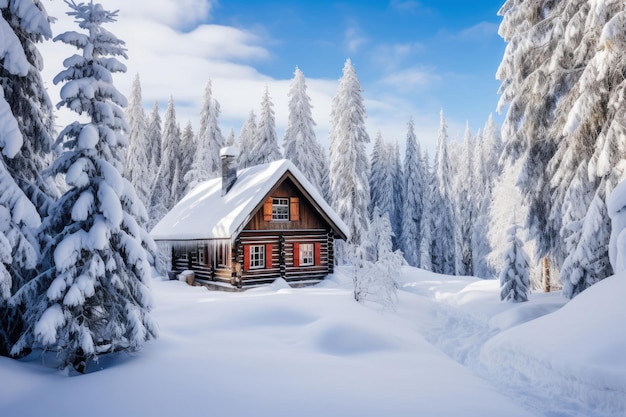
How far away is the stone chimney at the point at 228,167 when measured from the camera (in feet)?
85.9

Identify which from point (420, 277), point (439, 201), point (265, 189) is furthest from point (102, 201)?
point (439, 201)

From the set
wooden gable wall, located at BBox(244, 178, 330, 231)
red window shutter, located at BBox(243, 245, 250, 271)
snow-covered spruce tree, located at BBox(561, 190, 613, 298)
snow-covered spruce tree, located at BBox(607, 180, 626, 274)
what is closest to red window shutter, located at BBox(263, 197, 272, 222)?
wooden gable wall, located at BBox(244, 178, 330, 231)

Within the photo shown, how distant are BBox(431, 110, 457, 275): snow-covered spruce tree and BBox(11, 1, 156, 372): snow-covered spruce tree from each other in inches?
1762

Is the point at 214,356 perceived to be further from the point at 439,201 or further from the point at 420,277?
the point at 439,201

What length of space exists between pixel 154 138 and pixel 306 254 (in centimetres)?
3700

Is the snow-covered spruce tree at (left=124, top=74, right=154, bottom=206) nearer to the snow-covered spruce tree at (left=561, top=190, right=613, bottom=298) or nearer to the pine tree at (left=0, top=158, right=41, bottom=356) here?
the pine tree at (left=0, top=158, right=41, bottom=356)

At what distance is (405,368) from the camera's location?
9492 mm

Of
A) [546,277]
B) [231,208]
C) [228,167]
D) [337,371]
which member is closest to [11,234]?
[337,371]

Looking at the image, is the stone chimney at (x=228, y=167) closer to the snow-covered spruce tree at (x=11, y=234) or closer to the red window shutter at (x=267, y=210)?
the red window shutter at (x=267, y=210)

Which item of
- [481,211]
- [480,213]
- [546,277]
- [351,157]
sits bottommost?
[546,277]

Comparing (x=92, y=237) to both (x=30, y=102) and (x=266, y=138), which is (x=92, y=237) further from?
(x=266, y=138)

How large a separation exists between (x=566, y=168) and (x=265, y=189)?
1387 centimetres

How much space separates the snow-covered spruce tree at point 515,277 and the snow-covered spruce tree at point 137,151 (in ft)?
113

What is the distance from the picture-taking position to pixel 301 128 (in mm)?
38312
